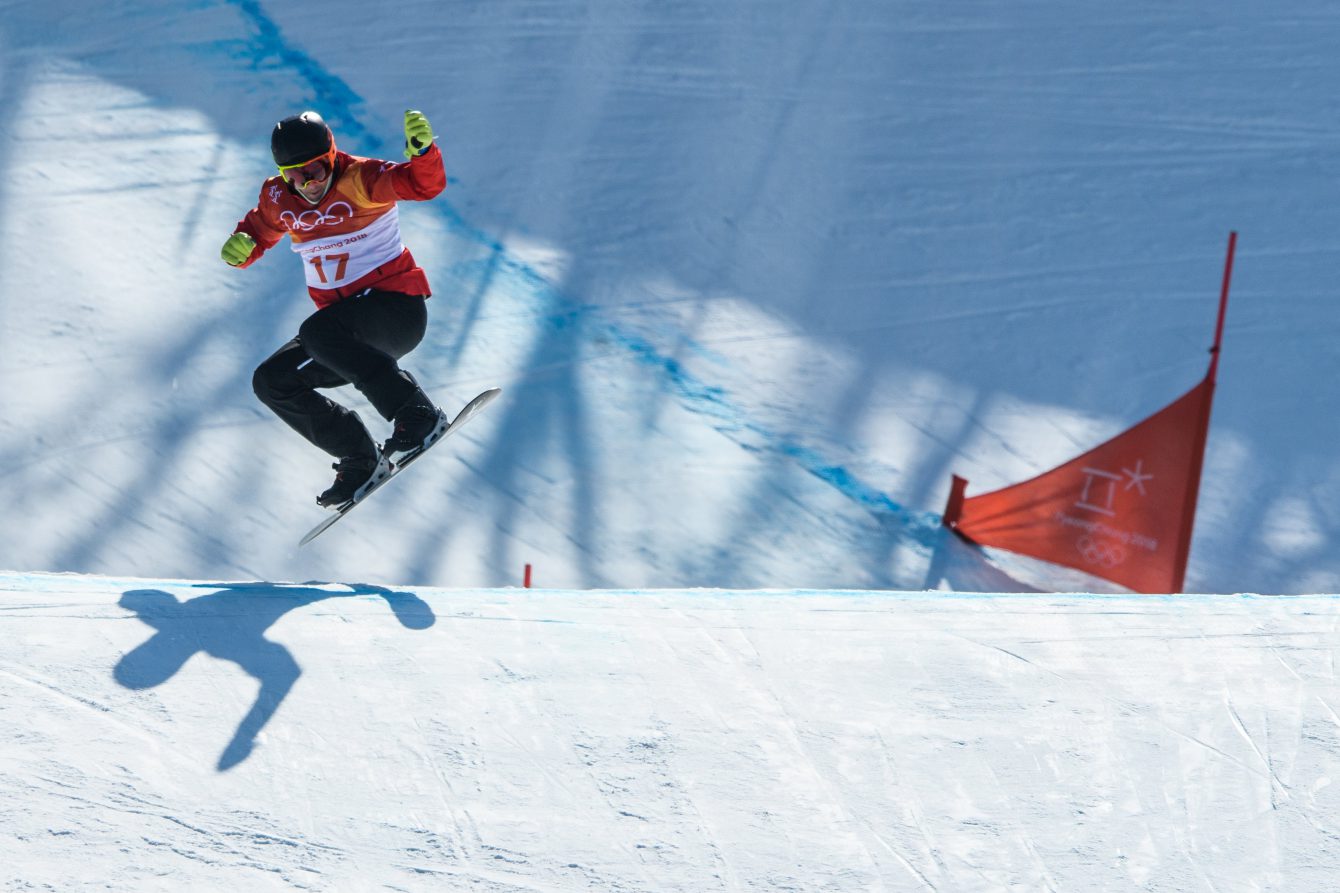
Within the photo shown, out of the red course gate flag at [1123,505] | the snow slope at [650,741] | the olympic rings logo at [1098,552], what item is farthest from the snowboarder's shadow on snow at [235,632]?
the olympic rings logo at [1098,552]

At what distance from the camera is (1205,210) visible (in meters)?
8.10

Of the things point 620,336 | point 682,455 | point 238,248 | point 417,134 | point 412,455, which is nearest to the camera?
point 417,134

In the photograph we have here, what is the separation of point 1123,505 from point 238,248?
3.96 m

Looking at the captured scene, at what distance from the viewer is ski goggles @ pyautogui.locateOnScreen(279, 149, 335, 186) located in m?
3.94

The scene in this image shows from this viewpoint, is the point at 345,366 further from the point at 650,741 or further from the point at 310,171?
the point at 650,741

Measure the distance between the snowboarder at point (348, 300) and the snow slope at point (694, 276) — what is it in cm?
155

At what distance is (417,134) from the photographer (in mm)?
3801

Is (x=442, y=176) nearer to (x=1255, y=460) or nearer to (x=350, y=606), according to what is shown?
(x=350, y=606)

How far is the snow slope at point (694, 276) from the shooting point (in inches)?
237

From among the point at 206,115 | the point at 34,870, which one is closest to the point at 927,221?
the point at 206,115

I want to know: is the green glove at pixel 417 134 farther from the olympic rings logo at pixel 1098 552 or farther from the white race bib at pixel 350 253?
the olympic rings logo at pixel 1098 552

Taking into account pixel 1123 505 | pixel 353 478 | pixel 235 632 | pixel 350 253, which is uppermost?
pixel 1123 505

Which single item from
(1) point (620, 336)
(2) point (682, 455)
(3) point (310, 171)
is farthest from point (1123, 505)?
(3) point (310, 171)

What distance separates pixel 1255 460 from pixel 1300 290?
1.46 meters
